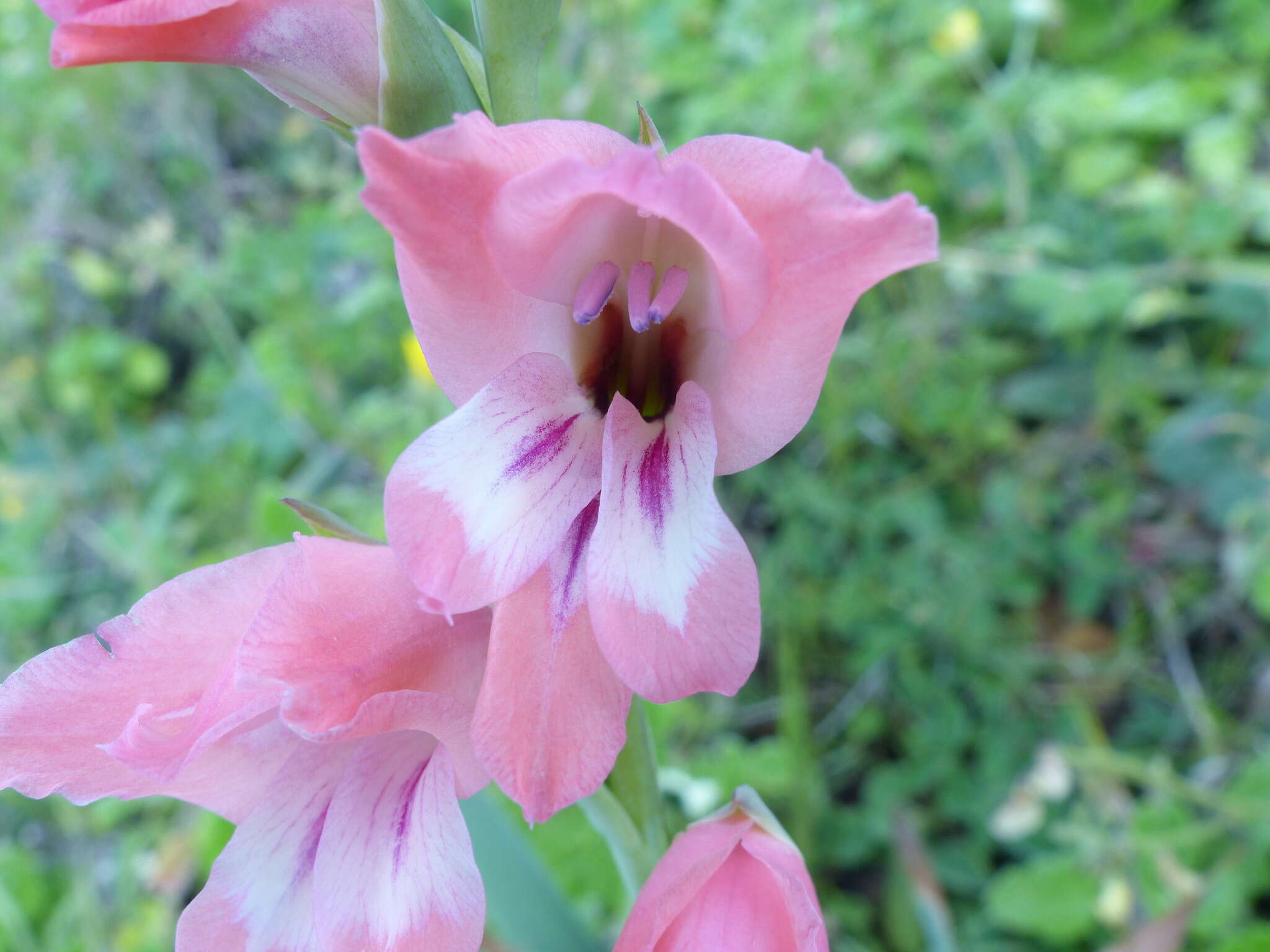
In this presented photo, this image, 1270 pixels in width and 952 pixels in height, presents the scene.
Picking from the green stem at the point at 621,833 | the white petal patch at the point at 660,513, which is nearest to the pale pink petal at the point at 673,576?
the white petal patch at the point at 660,513

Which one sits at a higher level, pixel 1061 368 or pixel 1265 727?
pixel 1061 368

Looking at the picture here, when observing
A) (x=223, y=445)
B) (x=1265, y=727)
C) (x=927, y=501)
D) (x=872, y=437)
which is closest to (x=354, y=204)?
(x=223, y=445)

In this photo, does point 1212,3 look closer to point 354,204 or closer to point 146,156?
point 354,204

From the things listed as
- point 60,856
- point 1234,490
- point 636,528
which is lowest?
point 60,856

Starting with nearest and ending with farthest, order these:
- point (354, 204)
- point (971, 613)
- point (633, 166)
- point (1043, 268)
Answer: point (633, 166) < point (971, 613) < point (1043, 268) < point (354, 204)

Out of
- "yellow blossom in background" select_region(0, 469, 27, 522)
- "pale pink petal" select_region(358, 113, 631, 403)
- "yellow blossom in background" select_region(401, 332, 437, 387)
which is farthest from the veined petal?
"yellow blossom in background" select_region(0, 469, 27, 522)

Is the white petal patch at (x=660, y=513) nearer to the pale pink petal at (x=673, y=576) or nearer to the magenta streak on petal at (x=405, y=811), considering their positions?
the pale pink petal at (x=673, y=576)

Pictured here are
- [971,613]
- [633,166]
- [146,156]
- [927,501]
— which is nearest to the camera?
[633,166]
